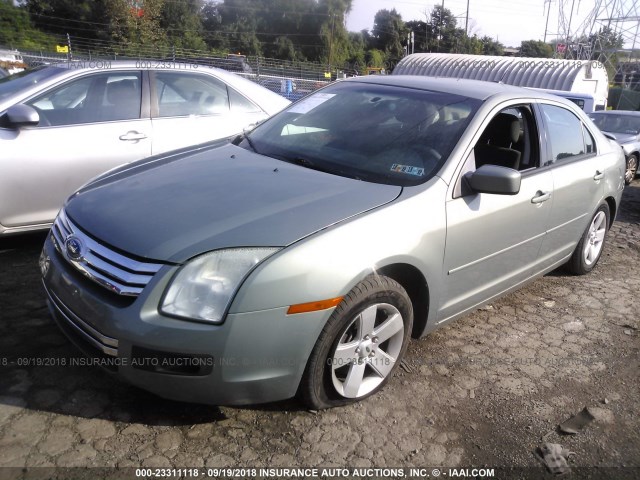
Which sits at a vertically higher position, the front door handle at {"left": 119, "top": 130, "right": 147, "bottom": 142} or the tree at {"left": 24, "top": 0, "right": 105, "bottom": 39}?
the tree at {"left": 24, "top": 0, "right": 105, "bottom": 39}

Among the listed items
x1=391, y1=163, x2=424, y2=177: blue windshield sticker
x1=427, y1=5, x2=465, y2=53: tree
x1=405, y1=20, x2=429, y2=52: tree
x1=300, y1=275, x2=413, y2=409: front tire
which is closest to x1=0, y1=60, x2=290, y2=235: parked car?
x1=391, y1=163, x2=424, y2=177: blue windshield sticker

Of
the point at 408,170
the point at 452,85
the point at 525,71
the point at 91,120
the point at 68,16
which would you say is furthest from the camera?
the point at 68,16

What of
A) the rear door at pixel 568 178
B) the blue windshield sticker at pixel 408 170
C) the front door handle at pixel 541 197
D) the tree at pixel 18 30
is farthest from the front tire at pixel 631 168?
the tree at pixel 18 30

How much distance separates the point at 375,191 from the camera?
286cm

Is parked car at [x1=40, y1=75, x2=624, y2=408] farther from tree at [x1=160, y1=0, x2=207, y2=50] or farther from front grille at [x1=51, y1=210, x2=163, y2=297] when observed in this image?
tree at [x1=160, y1=0, x2=207, y2=50]

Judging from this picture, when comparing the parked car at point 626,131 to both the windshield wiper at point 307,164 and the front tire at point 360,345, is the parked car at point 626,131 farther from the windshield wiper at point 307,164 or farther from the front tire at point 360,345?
the front tire at point 360,345

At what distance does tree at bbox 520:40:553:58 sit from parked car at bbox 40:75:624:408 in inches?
3250

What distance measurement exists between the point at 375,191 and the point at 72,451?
1.82 metres

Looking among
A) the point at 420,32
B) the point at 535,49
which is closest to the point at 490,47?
the point at 535,49

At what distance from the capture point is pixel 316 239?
2.41 metres

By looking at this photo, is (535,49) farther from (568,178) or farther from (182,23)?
(568,178)

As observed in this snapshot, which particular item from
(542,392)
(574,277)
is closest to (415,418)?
(542,392)

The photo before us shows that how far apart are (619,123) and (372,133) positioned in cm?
1012

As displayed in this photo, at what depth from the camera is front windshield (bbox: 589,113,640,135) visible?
11.2m
